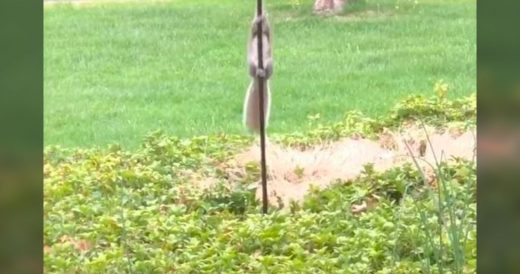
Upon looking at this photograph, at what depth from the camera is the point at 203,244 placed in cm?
159

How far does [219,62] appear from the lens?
1578mm

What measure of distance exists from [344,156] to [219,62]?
289mm

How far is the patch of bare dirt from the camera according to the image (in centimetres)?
163

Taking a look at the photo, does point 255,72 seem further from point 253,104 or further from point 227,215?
point 227,215

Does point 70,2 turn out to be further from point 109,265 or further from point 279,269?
point 279,269

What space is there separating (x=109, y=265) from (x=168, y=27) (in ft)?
1.32

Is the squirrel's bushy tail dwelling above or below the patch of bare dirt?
above

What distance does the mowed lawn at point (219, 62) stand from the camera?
1535 mm

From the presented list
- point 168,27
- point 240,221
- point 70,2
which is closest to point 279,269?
point 240,221

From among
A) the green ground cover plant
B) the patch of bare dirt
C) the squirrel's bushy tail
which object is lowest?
the green ground cover plant

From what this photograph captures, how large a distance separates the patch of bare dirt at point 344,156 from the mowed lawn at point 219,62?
2.9 inches

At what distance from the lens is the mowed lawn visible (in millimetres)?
1535

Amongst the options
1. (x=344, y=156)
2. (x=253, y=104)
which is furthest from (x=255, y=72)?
(x=344, y=156)

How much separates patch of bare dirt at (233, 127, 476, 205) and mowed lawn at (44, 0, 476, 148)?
74 millimetres
